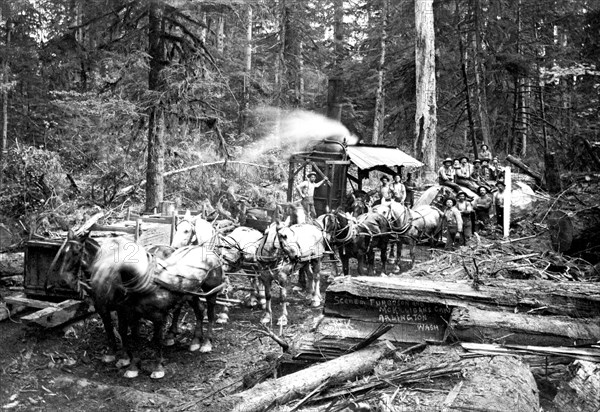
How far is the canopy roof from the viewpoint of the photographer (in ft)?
57.4

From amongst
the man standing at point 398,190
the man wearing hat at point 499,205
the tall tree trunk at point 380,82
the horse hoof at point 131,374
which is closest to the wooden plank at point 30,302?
the horse hoof at point 131,374

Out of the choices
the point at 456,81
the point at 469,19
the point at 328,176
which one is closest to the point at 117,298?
the point at 328,176

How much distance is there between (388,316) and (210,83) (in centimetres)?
933

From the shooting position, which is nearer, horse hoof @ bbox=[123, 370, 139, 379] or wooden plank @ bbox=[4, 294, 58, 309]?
horse hoof @ bbox=[123, 370, 139, 379]

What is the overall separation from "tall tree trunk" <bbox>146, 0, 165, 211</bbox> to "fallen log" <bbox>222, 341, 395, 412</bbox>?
385 inches

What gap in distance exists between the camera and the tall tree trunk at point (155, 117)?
550 inches

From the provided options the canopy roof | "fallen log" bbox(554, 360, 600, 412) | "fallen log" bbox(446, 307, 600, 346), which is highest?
the canopy roof

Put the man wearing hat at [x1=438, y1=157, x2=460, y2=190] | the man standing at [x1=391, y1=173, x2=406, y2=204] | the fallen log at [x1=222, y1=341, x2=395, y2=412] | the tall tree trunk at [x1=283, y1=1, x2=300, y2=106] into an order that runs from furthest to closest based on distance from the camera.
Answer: the tall tree trunk at [x1=283, y1=1, x2=300, y2=106] → the man wearing hat at [x1=438, y1=157, x2=460, y2=190] → the man standing at [x1=391, y1=173, x2=406, y2=204] → the fallen log at [x1=222, y1=341, x2=395, y2=412]

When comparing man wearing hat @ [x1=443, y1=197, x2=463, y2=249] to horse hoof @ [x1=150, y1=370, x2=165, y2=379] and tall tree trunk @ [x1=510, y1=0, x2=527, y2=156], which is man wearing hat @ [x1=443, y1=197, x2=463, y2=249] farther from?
tall tree trunk @ [x1=510, y1=0, x2=527, y2=156]

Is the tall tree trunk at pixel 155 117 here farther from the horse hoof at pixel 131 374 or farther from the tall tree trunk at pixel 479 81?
the tall tree trunk at pixel 479 81

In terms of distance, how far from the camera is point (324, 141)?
18.8 m

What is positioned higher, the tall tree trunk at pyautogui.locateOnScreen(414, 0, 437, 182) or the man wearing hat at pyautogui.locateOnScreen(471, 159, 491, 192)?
the tall tree trunk at pyautogui.locateOnScreen(414, 0, 437, 182)

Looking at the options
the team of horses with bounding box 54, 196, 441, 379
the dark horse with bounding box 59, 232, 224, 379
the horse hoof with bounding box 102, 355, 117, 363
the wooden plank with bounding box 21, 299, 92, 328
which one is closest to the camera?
the dark horse with bounding box 59, 232, 224, 379

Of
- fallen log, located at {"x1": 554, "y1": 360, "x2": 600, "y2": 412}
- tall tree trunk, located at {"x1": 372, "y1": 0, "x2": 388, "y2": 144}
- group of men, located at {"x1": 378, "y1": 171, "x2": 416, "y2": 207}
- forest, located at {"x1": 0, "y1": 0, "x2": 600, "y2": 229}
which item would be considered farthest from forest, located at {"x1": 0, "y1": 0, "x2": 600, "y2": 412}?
tall tree trunk, located at {"x1": 372, "y1": 0, "x2": 388, "y2": 144}
